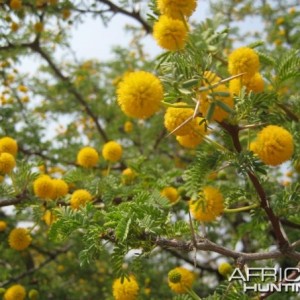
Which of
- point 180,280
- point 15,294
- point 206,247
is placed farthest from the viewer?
point 15,294

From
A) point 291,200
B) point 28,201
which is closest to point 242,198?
point 291,200

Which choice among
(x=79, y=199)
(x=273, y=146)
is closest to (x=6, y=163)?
(x=79, y=199)

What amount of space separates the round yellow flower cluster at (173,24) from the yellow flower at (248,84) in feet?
1.09

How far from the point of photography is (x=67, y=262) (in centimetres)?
589

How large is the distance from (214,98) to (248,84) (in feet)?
1.67

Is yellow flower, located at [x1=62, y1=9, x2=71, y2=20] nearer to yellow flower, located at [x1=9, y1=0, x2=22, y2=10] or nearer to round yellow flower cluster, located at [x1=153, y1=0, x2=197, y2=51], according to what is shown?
yellow flower, located at [x1=9, y1=0, x2=22, y2=10]

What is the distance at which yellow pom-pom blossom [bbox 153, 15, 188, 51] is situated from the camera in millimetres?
1895

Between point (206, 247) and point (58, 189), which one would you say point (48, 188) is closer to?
point (58, 189)

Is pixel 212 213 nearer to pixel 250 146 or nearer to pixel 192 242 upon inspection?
pixel 192 242

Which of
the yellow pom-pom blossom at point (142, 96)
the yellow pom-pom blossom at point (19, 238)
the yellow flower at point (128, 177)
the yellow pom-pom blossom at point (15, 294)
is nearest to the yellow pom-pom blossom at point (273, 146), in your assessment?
the yellow pom-pom blossom at point (142, 96)

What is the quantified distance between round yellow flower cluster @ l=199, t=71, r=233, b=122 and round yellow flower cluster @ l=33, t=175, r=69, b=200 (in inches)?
62.4

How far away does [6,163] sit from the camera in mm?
2992

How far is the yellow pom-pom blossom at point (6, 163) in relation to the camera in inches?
118

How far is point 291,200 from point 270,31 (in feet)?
17.8
